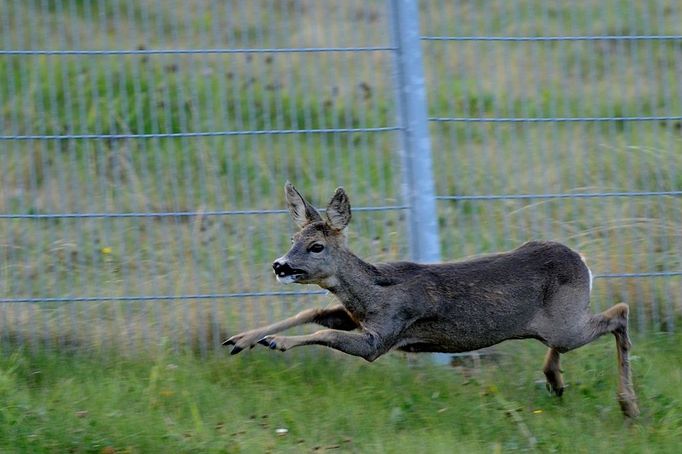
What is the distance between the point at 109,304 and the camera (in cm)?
748

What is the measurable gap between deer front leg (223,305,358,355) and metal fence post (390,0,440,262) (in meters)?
0.88

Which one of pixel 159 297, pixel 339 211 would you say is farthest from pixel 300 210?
pixel 159 297

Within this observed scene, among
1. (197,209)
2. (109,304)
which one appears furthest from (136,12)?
(109,304)

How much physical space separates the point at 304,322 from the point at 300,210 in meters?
0.68

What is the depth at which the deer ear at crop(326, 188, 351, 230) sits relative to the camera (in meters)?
6.60

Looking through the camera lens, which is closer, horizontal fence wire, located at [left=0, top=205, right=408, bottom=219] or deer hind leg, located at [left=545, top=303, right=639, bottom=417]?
deer hind leg, located at [left=545, top=303, right=639, bottom=417]

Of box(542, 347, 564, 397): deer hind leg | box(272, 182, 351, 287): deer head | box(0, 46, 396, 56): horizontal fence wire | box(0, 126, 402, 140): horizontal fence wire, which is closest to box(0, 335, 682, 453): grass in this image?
box(542, 347, 564, 397): deer hind leg

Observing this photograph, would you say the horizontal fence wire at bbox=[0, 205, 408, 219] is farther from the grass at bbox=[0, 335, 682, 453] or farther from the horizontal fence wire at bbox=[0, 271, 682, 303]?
the grass at bbox=[0, 335, 682, 453]

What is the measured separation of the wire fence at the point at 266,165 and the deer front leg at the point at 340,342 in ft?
3.67

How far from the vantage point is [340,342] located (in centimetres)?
635

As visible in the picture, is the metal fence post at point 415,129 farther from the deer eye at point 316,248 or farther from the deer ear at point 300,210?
the deer eye at point 316,248

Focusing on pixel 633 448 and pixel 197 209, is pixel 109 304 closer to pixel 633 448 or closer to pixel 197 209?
pixel 197 209

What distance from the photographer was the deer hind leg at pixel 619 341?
6811 mm

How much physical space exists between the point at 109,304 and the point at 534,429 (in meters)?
2.93
